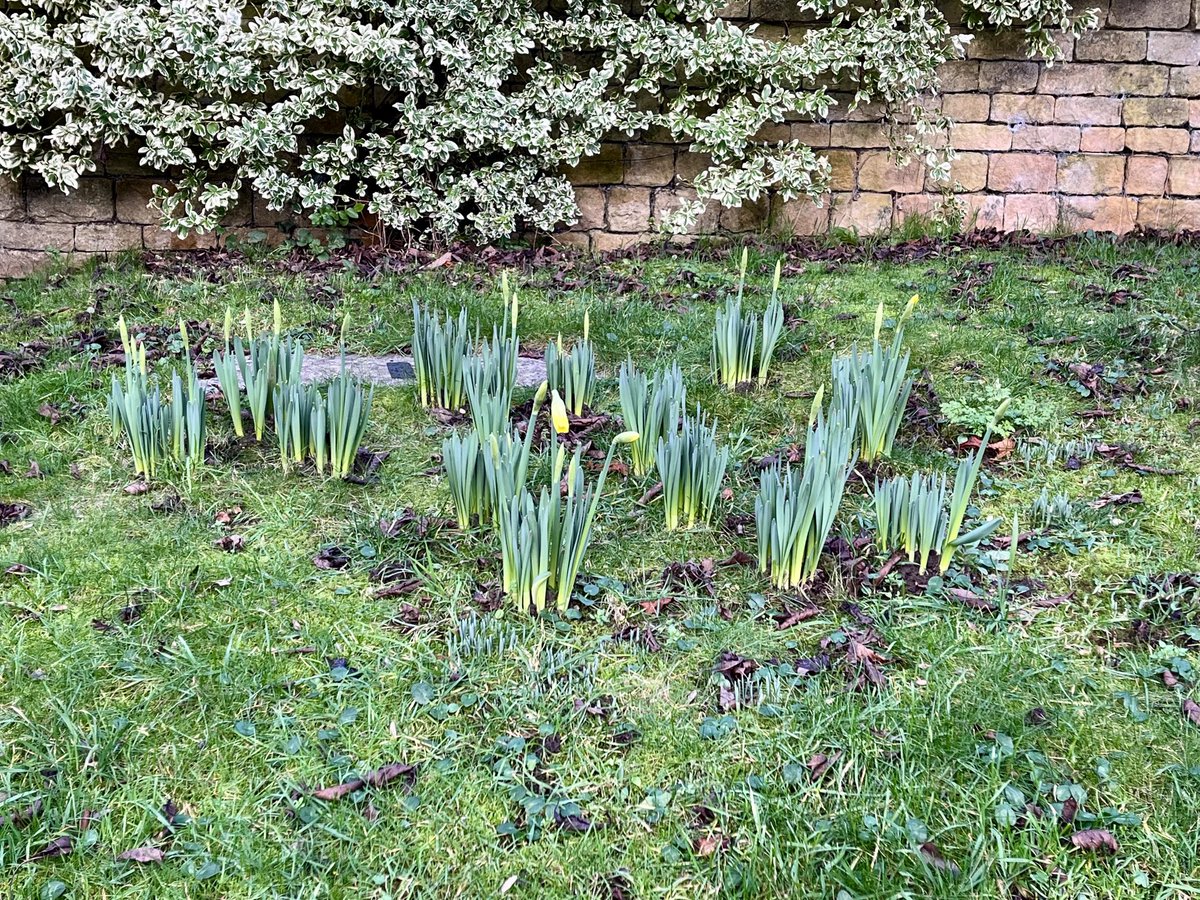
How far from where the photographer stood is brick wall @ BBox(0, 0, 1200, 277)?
19.6ft

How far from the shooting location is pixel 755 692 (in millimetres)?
2045

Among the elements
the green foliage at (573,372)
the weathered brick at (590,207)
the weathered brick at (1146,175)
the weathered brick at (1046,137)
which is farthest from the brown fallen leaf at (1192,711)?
the weathered brick at (1146,175)

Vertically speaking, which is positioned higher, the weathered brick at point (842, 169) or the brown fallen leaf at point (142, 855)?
the weathered brick at point (842, 169)

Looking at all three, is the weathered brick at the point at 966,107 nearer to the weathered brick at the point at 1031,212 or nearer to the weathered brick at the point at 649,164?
the weathered brick at the point at 1031,212

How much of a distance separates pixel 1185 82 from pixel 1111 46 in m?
0.54

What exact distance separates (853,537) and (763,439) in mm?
723

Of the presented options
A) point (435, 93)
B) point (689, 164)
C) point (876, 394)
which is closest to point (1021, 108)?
point (689, 164)

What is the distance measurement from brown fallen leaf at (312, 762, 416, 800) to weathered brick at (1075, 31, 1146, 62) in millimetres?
6256

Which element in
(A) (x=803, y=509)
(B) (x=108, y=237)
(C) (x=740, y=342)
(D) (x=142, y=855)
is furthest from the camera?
(B) (x=108, y=237)

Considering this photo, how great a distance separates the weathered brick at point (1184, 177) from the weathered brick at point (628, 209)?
3441 millimetres

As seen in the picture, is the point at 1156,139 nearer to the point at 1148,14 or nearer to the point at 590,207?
the point at 1148,14

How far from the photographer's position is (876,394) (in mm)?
2854

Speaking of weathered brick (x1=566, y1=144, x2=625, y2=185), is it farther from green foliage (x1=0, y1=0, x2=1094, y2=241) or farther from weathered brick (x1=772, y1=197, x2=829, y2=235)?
weathered brick (x1=772, y1=197, x2=829, y2=235)

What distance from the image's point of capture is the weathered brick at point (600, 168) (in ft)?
20.1
